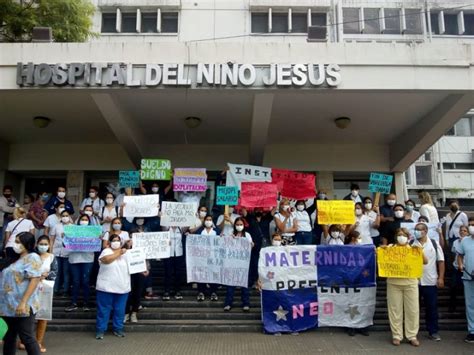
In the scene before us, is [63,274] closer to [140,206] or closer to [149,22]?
[140,206]

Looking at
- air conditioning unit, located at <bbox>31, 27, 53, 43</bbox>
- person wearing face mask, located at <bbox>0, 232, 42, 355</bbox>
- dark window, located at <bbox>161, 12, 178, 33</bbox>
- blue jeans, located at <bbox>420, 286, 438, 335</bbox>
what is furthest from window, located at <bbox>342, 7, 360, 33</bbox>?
person wearing face mask, located at <bbox>0, 232, 42, 355</bbox>

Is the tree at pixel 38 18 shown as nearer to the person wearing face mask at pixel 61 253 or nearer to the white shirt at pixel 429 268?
the person wearing face mask at pixel 61 253

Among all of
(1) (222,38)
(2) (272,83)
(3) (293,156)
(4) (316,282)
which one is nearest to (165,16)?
(1) (222,38)

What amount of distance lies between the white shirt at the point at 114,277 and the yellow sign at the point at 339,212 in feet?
12.4

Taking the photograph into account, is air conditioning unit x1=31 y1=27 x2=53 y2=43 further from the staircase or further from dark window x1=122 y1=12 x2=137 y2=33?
dark window x1=122 y1=12 x2=137 y2=33

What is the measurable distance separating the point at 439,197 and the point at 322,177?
22.0 m

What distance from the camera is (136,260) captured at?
22.8ft

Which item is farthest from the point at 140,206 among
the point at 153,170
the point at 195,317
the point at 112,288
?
the point at 195,317

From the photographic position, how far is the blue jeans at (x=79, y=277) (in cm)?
748

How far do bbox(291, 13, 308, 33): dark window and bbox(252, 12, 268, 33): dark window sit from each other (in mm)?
1072

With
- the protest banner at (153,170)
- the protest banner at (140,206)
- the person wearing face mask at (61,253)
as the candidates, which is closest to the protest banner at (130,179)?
the protest banner at (153,170)

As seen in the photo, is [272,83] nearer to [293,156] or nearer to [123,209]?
[123,209]

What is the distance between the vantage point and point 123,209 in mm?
8359

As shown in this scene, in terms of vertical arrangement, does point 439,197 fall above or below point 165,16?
below
